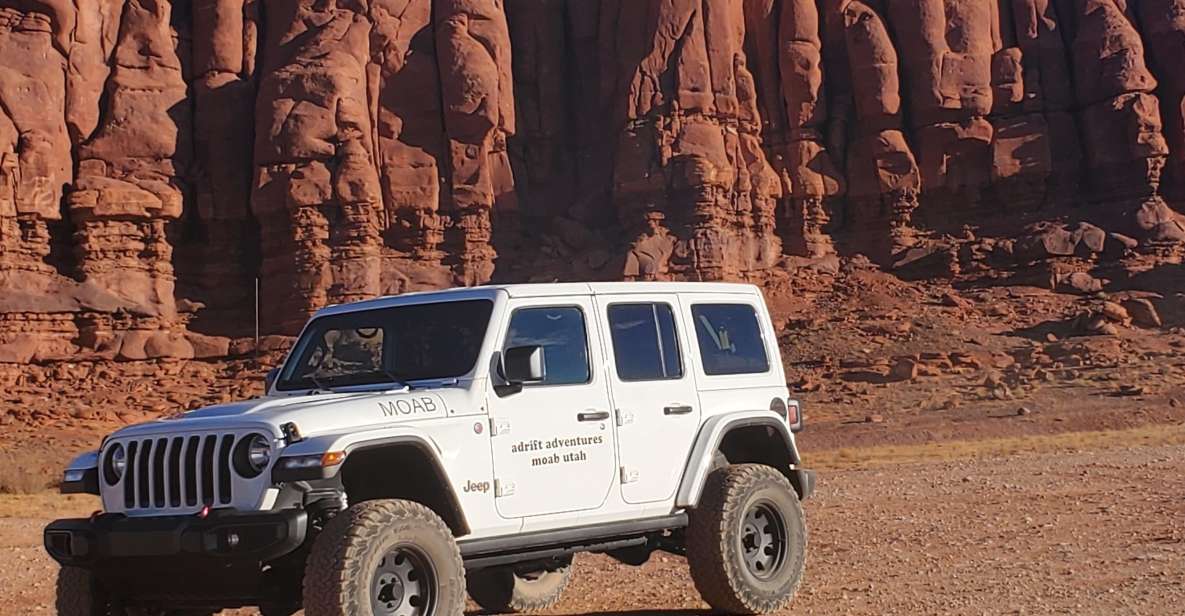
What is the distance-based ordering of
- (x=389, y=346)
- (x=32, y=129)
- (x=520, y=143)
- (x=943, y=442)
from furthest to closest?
(x=520, y=143) → (x=32, y=129) → (x=943, y=442) → (x=389, y=346)

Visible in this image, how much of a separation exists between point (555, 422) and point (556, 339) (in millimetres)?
601

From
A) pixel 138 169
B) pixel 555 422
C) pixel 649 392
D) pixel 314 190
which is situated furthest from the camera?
pixel 138 169

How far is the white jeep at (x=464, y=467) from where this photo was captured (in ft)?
23.0

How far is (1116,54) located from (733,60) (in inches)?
617

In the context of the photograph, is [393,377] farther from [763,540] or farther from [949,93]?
[949,93]

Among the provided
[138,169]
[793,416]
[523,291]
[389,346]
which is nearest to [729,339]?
[793,416]

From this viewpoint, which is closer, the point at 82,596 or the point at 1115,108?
the point at 82,596

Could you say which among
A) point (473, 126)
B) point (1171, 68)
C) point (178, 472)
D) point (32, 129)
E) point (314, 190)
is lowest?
point (178, 472)

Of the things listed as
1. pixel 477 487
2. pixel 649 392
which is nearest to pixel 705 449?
pixel 649 392

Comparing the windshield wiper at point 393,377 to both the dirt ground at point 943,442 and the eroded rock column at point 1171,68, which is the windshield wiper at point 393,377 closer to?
the dirt ground at point 943,442

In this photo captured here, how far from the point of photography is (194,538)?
687 centimetres

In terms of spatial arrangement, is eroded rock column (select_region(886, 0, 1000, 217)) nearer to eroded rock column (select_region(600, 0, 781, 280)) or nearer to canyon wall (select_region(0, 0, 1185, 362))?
canyon wall (select_region(0, 0, 1185, 362))

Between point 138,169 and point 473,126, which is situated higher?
point 473,126

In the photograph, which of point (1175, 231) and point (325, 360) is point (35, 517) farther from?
point (1175, 231)
